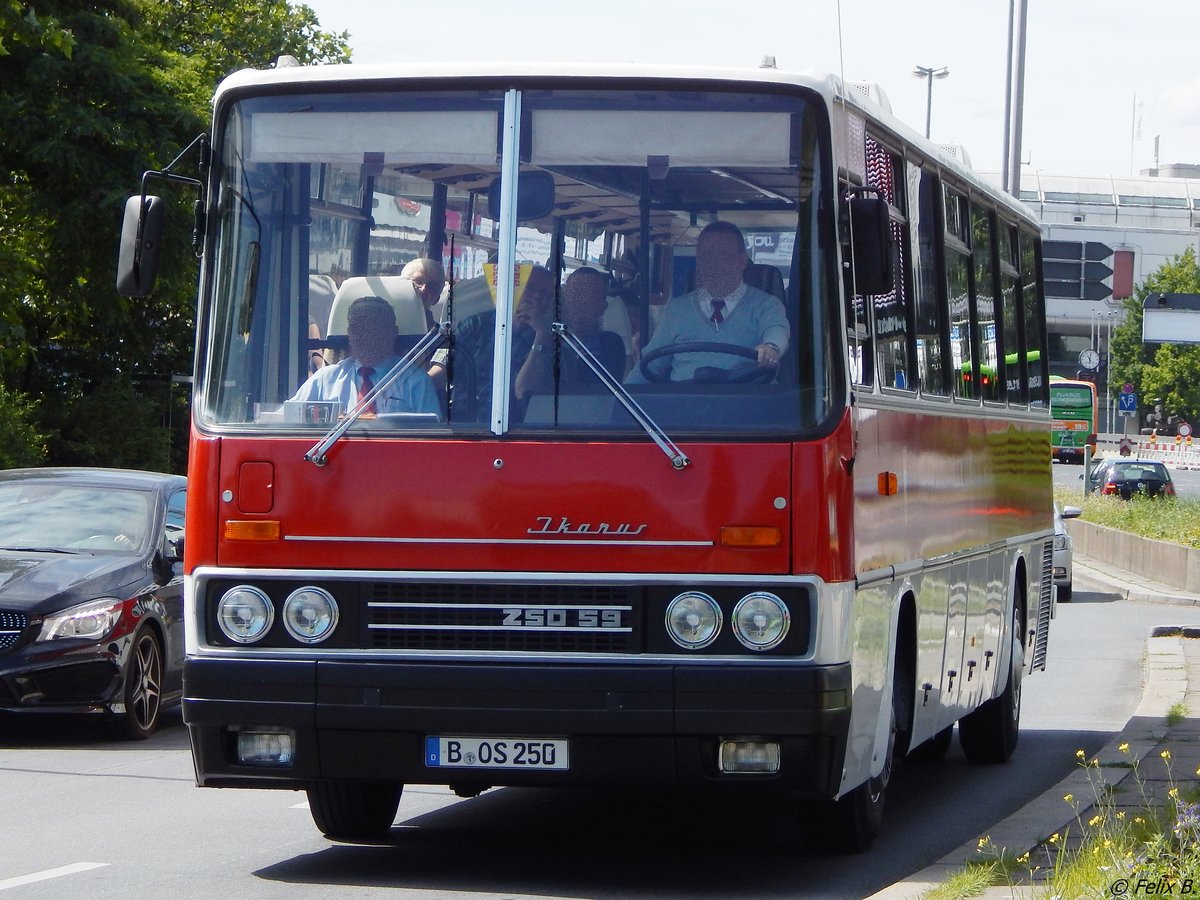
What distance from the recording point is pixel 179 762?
1177cm

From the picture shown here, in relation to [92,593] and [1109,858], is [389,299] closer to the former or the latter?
[1109,858]

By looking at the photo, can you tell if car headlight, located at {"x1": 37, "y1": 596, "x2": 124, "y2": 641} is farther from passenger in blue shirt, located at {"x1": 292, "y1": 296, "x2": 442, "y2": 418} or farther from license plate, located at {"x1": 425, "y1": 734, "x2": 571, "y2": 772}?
license plate, located at {"x1": 425, "y1": 734, "x2": 571, "y2": 772}

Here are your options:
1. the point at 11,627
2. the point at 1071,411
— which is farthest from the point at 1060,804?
the point at 1071,411

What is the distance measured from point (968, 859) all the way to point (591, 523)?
6.27ft

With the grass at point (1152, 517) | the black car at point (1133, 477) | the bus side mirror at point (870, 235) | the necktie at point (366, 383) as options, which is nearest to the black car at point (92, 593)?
the necktie at point (366, 383)

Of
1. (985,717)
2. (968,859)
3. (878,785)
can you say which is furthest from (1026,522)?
(968,859)

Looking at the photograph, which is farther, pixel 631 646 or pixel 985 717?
pixel 985 717

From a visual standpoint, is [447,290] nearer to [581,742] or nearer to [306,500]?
[306,500]

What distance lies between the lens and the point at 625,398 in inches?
295

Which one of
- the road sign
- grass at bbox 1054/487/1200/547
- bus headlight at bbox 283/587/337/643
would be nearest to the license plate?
bus headlight at bbox 283/587/337/643

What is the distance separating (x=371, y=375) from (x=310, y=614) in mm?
883

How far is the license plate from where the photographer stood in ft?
24.4

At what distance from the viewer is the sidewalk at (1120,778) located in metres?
7.65

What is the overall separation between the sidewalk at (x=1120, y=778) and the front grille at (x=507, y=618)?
1294mm
